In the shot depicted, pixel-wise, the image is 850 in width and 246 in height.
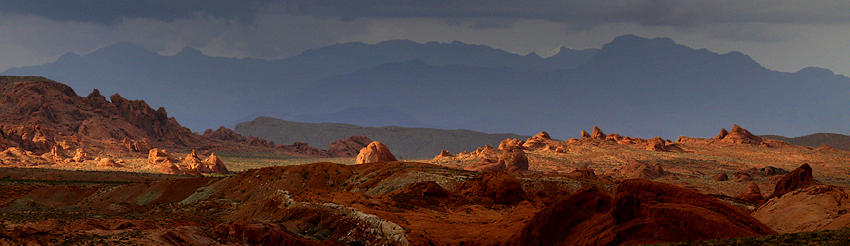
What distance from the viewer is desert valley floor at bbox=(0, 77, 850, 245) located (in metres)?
22.3

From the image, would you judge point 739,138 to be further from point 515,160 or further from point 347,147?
point 347,147

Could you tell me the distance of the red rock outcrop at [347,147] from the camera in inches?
6944

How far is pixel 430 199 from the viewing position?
40.5 metres

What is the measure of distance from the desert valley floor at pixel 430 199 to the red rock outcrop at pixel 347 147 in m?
51.9

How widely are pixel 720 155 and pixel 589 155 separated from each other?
2676 centimetres

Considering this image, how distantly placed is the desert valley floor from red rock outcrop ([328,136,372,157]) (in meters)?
51.9

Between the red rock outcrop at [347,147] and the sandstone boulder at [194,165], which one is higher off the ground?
the red rock outcrop at [347,147]

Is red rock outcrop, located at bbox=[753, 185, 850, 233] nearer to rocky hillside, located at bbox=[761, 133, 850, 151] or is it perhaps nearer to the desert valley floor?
the desert valley floor

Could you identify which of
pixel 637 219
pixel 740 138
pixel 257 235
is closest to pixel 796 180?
pixel 637 219

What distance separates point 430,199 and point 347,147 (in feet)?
471

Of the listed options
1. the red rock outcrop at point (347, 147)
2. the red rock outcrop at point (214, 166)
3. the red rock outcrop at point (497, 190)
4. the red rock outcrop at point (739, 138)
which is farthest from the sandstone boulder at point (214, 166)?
the red rock outcrop at point (739, 138)

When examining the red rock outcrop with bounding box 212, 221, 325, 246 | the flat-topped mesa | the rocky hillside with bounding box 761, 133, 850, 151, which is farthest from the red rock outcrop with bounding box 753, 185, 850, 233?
the flat-topped mesa

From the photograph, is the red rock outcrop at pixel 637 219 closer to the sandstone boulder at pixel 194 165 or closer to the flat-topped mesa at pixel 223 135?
the sandstone boulder at pixel 194 165

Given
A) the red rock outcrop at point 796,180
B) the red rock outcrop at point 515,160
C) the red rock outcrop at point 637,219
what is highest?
the red rock outcrop at point 515,160
